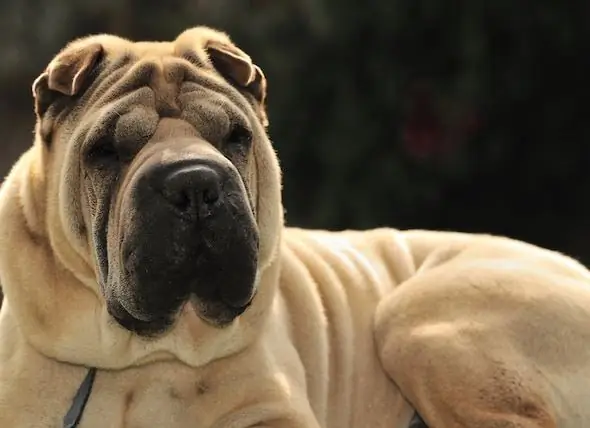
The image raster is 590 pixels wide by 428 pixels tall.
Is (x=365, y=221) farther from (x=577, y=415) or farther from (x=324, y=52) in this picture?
(x=577, y=415)

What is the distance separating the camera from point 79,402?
1.88 m

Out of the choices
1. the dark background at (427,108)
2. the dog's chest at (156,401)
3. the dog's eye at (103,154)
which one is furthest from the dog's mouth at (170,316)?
the dark background at (427,108)

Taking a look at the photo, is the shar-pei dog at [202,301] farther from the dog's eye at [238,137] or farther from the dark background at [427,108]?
the dark background at [427,108]

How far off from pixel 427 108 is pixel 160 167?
10.0ft

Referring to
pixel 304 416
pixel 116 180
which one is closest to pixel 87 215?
pixel 116 180

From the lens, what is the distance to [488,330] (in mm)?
2047

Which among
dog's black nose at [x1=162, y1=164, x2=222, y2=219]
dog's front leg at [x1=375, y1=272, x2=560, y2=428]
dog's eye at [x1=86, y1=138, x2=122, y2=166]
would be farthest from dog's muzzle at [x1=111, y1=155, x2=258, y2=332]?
dog's front leg at [x1=375, y1=272, x2=560, y2=428]

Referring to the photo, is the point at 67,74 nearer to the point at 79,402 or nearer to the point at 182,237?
the point at 182,237

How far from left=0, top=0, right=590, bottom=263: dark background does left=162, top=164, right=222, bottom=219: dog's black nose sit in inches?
111

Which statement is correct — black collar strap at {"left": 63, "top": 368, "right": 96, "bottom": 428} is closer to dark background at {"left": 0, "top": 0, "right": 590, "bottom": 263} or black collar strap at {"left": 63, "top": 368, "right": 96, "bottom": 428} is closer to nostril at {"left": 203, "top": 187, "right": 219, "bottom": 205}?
nostril at {"left": 203, "top": 187, "right": 219, "bottom": 205}

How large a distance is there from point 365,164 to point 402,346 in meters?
2.48

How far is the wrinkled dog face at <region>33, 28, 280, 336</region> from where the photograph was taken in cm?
165

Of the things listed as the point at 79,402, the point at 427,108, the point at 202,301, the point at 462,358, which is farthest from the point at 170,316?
the point at 427,108

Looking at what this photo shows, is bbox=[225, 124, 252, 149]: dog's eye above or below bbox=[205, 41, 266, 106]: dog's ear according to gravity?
below
